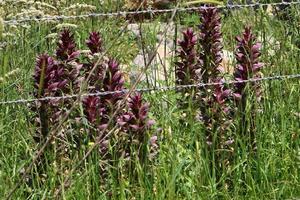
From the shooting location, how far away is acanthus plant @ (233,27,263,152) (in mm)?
3561

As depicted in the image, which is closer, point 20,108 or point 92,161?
point 92,161

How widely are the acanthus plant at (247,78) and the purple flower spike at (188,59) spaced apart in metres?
0.23

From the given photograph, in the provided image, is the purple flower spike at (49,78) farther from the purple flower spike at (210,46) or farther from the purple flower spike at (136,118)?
the purple flower spike at (210,46)

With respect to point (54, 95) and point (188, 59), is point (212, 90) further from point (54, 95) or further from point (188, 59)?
point (54, 95)

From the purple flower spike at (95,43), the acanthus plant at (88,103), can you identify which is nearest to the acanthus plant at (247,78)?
the acanthus plant at (88,103)

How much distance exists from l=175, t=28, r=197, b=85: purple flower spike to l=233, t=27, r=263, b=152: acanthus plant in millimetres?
232

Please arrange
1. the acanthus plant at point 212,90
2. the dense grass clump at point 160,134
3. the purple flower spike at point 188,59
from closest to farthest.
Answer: the dense grass clump at point 160,134, the acanthus plant at point 212,90, the purple flower spike at point 188,59

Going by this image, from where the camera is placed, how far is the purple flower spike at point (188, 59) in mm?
3705

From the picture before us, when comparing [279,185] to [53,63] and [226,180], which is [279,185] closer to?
[226,180]

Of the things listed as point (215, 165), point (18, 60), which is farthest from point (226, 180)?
point (18, 60)

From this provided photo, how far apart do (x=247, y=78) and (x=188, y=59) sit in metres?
0.32

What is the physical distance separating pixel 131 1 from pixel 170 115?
12.8ft

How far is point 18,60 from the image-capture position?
4.67 m

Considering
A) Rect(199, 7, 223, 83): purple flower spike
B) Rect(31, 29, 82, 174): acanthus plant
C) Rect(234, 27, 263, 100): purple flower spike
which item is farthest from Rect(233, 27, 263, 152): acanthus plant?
Rect(31, 29, 82, 174): acanthus plant
